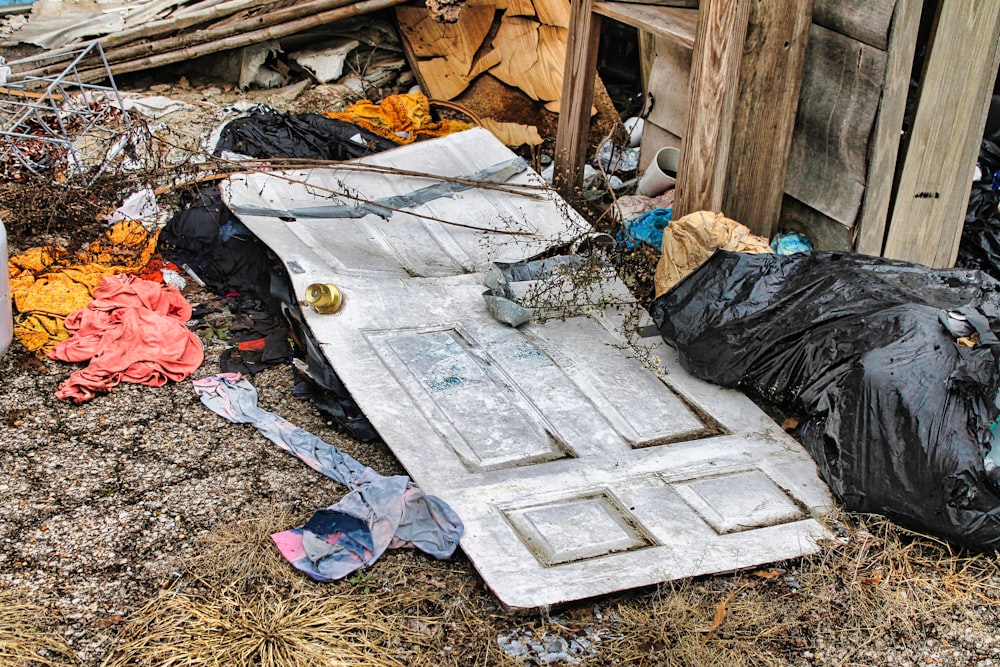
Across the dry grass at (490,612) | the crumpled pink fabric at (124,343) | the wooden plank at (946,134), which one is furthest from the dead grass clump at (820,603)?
the crumpled pink fabric at (124,343)

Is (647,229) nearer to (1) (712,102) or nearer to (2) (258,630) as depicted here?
(1) (712,102)

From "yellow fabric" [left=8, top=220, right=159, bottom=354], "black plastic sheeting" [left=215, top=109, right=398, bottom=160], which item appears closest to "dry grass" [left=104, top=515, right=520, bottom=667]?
"yellow fabric" [left=8, top=220, right=159, bottom=354]

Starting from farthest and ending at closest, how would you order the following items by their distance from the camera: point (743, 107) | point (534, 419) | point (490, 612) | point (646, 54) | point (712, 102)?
point (646, 54) → point (743, 107) → point (712, 102) → point (534, 419) → point (490, 612)

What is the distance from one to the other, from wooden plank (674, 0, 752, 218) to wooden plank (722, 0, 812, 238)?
0.11 meters

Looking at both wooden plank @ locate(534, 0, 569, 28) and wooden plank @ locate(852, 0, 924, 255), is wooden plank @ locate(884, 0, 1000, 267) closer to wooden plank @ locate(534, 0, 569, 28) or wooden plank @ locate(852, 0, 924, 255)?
wooden plank @ locate(852, 0, 924, 255)

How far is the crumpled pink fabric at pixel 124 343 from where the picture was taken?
4098mm

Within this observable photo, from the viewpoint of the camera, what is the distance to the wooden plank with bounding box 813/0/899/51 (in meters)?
4.23

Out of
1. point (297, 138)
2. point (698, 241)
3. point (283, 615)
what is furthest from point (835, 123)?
point (283, 615)

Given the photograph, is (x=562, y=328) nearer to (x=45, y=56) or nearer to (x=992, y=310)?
(x=992, y=310)

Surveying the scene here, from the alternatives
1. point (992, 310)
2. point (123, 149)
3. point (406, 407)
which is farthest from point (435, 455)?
point (123, 149)

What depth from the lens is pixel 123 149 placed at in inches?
220

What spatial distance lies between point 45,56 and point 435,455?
465 cm

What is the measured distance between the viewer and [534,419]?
3857 millimetres

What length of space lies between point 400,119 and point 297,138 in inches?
44.2
